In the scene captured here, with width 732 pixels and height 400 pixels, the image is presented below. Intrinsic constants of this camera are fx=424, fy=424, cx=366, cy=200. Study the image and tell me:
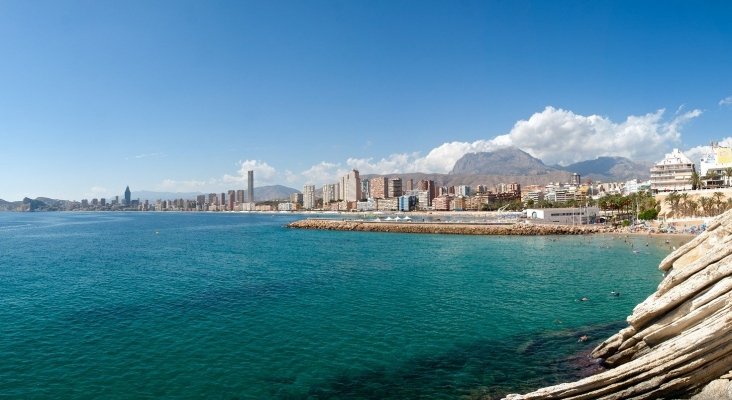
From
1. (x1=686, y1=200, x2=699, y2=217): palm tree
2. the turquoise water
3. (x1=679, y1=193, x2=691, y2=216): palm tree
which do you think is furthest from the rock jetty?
the turquoise water

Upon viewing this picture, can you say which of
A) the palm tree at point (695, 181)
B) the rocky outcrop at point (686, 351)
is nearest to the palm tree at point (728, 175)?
the palm tree at point (695, 181)

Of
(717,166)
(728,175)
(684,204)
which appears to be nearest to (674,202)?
(684,204)

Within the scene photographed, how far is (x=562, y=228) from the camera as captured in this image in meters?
94.0

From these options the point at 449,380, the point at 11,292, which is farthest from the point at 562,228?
the point at 11,292

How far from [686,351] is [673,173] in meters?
129

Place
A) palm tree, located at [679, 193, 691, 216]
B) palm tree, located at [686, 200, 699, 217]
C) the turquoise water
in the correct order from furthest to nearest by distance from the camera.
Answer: palm tree, located at [679, 193, 691, 216] → palm tree, located at [686, 200, 699, 217] → the turquoise water

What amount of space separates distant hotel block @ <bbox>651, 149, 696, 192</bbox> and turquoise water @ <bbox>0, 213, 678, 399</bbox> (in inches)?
3336

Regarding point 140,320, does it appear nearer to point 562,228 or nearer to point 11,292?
point 11,292

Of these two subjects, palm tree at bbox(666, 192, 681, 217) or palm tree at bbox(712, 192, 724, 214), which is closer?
palm tree at bbox(712, 192, 724, 214)

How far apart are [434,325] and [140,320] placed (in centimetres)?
1877

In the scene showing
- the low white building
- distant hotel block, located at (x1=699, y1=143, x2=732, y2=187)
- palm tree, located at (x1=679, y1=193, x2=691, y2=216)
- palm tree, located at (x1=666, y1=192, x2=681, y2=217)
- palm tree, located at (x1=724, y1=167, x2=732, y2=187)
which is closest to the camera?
palm tree, located at (x1=679, y1=193, x2=691, y2=216)

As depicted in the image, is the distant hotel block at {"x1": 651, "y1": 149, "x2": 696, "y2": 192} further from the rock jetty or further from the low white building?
the rock jetty

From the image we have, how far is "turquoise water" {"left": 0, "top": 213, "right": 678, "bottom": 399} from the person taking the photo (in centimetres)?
1802

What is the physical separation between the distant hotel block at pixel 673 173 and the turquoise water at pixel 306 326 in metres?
84.7
